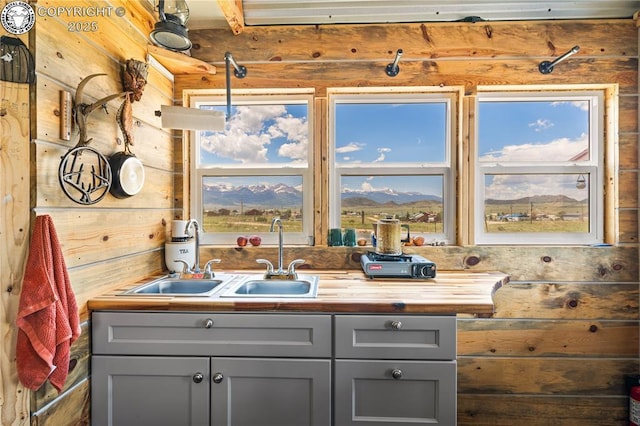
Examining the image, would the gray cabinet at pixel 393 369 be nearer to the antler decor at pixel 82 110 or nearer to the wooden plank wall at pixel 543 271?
the wooden plank wall at pixel 543 271

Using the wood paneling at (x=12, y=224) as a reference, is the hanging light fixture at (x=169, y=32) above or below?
above

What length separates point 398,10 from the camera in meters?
2.04

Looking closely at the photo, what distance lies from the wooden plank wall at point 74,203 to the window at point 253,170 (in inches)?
13.0

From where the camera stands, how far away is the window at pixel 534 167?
220cm

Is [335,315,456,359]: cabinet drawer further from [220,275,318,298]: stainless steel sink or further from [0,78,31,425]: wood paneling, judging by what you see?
[0,78,31,425]: wood paneling

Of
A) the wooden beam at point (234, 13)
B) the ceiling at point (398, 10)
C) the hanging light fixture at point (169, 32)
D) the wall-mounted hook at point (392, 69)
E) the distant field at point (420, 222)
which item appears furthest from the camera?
the distant field at point (420, 222)

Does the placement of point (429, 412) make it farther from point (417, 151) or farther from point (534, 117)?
point (534, 117)

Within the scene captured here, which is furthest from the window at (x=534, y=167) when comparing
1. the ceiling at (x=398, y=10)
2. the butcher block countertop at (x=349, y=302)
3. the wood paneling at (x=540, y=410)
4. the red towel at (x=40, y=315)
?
the red towel at (x=40, y=315)

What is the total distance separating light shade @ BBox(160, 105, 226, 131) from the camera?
185cm

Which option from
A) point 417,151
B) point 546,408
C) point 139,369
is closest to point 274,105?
point 417,151

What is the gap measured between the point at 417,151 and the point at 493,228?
748 millimetres

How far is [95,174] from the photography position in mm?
1482

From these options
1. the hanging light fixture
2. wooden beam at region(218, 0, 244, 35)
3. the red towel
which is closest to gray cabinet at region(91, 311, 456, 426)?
Answer: the red towel

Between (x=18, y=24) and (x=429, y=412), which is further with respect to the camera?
(x=429, y=412)
